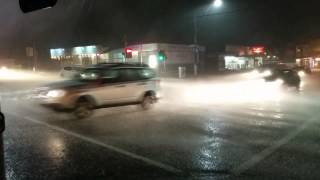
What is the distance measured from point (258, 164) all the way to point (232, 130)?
3845 mm

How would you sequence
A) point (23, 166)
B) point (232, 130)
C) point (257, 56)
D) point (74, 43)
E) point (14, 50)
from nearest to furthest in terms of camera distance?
point (23, 166) < point (232, 130) < point (74, 43) < point (257, 56) < point (14, 50)

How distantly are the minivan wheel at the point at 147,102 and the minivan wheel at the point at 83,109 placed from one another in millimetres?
2803

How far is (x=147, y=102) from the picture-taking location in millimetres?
16844

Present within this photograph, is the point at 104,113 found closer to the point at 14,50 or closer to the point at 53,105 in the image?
the point at 53,105

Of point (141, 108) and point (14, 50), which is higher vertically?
point (14, 50)

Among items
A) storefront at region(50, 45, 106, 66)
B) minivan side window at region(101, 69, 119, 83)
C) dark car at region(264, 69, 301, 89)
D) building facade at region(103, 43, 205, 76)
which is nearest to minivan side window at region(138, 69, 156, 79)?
minivan side window at region(101, 69, 119, 83)

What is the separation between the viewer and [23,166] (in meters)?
7.74

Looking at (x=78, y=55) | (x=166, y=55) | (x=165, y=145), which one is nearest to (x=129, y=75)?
(x=165, y=145)

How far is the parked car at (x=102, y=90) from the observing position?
13.9 metres

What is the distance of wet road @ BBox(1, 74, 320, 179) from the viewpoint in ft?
24.1

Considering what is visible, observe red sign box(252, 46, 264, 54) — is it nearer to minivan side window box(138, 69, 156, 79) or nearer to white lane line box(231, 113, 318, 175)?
minivan side window box(138, 69, 156, 79)

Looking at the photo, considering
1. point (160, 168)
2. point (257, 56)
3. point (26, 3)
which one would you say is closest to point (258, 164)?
point (160, 168)

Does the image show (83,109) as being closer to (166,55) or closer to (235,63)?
(166,55)

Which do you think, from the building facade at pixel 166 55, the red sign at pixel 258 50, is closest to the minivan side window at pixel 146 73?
the building facade at pixel 166 55
